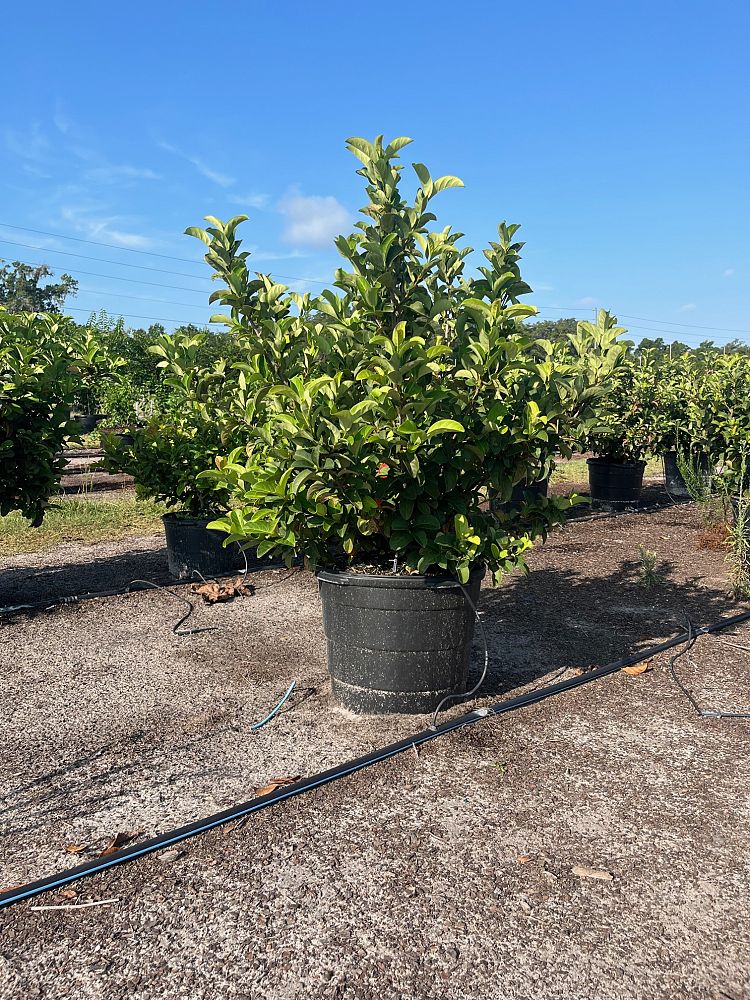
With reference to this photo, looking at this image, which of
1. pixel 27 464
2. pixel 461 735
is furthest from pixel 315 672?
pixel 27 464

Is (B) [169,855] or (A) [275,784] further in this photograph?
(A) [275,784]

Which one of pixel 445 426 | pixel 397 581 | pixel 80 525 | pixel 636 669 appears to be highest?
pixel 445 426

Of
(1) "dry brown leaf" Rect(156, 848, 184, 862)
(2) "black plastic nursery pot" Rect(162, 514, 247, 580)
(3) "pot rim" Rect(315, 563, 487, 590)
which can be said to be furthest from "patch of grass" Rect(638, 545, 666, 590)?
(1) "dry brown leaf" Rect(156, 848, 184, 862)

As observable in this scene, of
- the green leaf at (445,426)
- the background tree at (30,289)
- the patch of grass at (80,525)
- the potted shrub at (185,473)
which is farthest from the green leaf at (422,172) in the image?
the background tree at (30,289)

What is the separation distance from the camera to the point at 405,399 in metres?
2.76

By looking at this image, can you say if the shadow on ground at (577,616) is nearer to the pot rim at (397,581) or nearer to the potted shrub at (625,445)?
the pot rim at (397,581)

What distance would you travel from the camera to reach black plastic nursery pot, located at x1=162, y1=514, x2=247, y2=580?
5.61 meters

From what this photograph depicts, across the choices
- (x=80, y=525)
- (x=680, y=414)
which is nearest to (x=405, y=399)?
(x=80, y=525)

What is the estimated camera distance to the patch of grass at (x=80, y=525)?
7113 mm

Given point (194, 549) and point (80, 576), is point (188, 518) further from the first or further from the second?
Result: point (80, 576)

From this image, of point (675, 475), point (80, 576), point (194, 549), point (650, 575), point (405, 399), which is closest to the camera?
point (405, 399)

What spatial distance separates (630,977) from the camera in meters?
1.75

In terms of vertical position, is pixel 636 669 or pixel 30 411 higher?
pixel 30 411

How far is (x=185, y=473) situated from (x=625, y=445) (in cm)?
647
